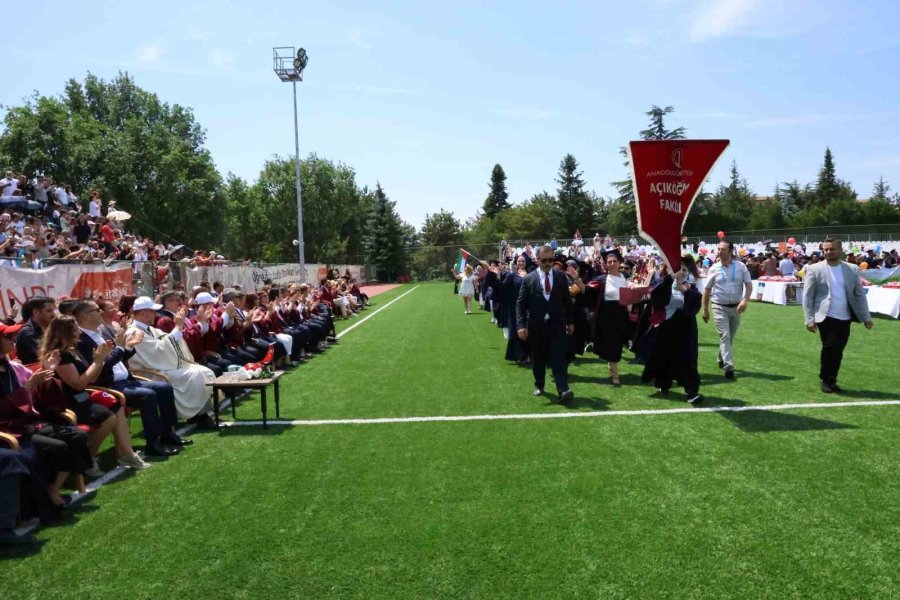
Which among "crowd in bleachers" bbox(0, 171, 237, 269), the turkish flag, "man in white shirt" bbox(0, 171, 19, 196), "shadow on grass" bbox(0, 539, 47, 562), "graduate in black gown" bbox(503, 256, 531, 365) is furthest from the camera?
"man in white shirt" bbox(0, 171, 19, 196)

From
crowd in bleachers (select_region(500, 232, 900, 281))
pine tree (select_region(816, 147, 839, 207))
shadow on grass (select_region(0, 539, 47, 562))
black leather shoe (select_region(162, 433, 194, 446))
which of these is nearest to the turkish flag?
black leather shoe (select_region(162, 433, 194, 446))

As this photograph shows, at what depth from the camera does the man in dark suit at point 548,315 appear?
8.04 m

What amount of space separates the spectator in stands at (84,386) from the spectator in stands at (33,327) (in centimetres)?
33

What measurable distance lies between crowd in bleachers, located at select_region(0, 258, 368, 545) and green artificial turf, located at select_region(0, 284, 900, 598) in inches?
12.2

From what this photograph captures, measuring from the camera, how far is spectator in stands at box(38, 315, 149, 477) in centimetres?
511

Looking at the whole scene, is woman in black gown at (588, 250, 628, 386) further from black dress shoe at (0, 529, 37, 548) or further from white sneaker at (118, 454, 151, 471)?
black dress shoe at (0, 529, 37, 548)

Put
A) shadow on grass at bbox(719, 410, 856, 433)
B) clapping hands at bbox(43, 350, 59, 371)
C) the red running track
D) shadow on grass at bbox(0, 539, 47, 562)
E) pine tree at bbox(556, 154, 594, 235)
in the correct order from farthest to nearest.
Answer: pine tree at bbox(556, 154, 594, 235)
the red running track
shadow on grass at bbox(719, 410, 856, 433)
clapping hands at bbox(43, 350, 59, 371)
shadow on grass at bbox(0, 539, 47, 562)

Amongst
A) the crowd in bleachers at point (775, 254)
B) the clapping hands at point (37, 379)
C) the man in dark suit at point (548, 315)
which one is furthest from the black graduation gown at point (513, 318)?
the crowd in bleachers at point (775, 254)

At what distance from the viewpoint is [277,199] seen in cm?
7506

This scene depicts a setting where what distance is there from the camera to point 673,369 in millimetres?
8008

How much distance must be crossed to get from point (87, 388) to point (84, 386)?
429mm

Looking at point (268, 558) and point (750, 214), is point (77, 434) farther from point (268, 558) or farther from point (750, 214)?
point (750, 214)

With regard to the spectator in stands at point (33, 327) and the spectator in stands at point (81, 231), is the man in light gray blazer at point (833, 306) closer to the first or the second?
the spectator in stands at point (33, 327)

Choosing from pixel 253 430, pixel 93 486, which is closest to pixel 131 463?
pixel 93 486
